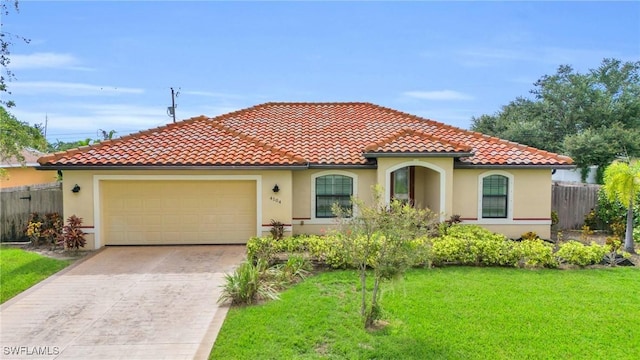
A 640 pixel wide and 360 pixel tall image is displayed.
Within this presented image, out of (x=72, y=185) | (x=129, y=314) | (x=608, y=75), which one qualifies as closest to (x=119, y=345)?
(x=129, y=314)

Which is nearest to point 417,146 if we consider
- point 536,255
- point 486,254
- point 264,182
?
point 486,254

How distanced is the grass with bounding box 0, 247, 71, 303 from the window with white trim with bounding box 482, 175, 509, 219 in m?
14.1

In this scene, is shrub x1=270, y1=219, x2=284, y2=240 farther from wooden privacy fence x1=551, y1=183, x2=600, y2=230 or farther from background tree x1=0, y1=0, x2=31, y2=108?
wooden privacy fence x1=551, y1=183, x2=600, y2=230

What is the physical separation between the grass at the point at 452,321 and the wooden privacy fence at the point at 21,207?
419 inches

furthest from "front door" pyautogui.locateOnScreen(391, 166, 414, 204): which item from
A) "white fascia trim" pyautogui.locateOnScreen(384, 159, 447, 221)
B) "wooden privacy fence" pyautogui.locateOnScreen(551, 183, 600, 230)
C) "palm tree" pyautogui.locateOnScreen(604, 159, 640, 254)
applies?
"wooden privacy fence" pyautogui.locateOnScreen(551, 183, 600, 230)

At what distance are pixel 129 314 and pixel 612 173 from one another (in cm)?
1459

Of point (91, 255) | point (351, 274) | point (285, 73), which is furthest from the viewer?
point (285, 73)

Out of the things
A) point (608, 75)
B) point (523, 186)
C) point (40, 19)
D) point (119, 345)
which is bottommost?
point (119, 345)

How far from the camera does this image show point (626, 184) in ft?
41.2

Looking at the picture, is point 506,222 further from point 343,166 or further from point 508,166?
point 343,166

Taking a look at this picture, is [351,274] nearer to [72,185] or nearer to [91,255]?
[91,255]

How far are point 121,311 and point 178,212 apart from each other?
19.4ft

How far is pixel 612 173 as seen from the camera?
12.9 meters

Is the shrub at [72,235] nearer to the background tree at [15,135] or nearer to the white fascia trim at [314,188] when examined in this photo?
the background tree at [15,135]
